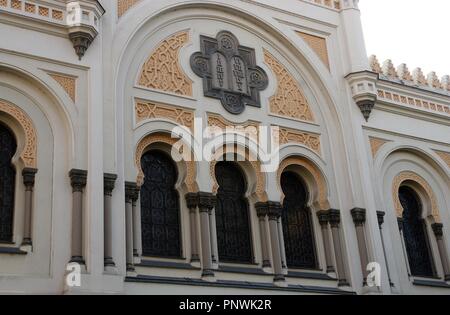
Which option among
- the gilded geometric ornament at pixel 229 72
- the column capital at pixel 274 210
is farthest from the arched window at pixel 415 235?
the gilded geometric ornament at pixel 229 72

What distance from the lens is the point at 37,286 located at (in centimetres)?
859

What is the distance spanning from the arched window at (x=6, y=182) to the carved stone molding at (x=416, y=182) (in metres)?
7.26

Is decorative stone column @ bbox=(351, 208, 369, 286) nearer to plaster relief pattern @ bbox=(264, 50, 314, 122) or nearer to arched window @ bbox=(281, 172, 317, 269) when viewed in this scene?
arched window @ bbox=(281, 172, 317, 269)

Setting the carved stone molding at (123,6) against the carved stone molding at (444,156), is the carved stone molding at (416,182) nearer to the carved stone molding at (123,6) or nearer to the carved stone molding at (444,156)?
the carved stone molding at (444,156)

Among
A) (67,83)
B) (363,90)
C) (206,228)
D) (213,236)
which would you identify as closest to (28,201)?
(67,83)

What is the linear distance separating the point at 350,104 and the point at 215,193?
3.75 metres

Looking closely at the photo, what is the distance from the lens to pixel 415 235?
13164 millimetres

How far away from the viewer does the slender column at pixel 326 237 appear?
11577 mm

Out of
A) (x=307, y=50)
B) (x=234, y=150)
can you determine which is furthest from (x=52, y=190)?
(x=307, y=50)

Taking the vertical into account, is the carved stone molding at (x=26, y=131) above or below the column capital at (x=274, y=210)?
above

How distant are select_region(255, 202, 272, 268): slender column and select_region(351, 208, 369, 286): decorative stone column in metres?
1.80

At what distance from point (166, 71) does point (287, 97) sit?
253cm
